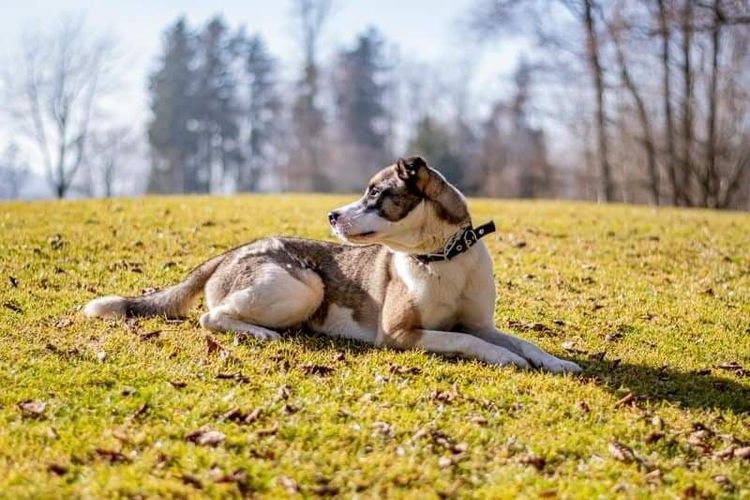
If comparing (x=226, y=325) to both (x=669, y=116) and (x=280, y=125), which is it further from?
(x=280, y=125)

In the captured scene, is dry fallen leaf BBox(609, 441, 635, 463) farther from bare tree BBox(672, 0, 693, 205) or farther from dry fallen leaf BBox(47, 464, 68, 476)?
bare tree BBox(672, 0, 693, 205)

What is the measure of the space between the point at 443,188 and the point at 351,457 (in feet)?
9.00

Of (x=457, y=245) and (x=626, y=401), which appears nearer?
(x=626, y=401)

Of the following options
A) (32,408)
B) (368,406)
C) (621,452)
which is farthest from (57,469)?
(621,452)

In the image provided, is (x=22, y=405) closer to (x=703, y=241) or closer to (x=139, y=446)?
(x=139, y=446)

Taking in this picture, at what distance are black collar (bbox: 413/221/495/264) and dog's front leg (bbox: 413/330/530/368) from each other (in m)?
0.61

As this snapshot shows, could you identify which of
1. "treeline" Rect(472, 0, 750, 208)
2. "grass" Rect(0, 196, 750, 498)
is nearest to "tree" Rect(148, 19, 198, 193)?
"treeline" Rect(472, 0, 750, 208)

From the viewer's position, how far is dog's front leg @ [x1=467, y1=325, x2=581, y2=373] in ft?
20.3

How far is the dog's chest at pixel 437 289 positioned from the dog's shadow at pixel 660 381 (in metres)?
0.37

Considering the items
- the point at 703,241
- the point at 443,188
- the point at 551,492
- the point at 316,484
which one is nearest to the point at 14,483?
the point at 316,484

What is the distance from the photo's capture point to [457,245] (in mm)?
6332

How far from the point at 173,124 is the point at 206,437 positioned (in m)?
58.7

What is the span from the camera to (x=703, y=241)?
45.9ft

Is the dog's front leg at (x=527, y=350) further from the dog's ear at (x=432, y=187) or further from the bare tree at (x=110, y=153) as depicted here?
the bare tree at (x=110, y=153)
